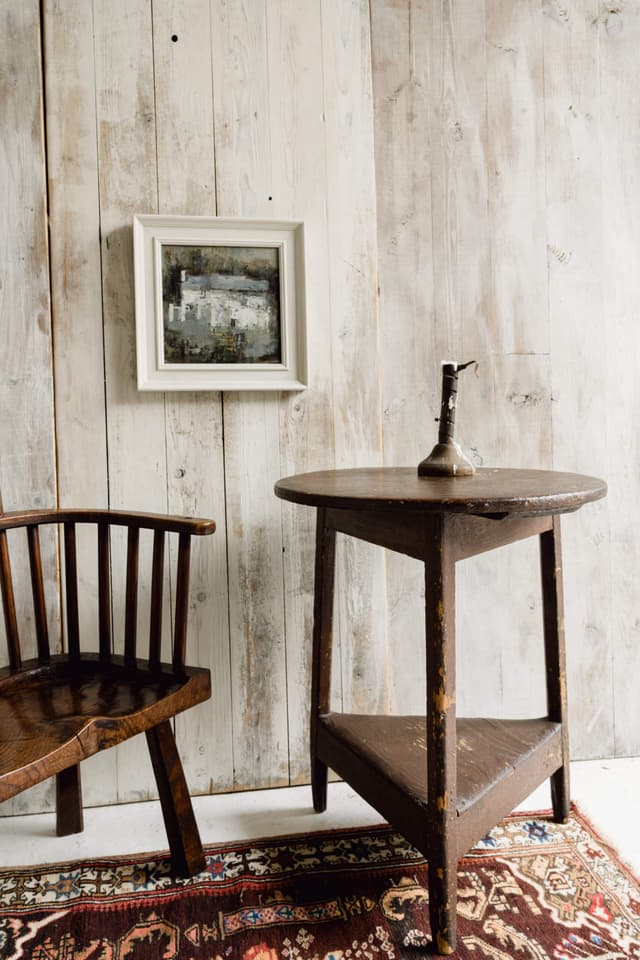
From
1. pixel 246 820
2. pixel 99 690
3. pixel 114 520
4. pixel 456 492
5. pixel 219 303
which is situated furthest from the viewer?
pixel 219 303

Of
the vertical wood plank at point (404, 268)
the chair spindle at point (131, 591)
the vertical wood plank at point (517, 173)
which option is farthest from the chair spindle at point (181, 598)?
the vertical wood plank at point (517, 173)

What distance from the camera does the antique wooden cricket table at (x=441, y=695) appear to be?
1.13 m

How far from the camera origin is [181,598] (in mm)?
1368

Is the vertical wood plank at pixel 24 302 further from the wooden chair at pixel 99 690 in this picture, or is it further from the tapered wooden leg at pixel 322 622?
the tapered wooden leg at pixel 322 622

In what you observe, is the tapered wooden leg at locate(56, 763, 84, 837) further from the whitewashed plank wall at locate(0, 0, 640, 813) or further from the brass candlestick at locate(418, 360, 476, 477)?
the brass candlestick at locate(418, 360, 476, 477)

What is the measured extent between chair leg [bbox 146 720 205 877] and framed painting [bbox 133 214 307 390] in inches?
34.0

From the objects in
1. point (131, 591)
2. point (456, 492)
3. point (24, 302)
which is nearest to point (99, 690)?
point (131, 591)

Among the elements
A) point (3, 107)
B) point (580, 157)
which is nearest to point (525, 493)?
point (580, 157)

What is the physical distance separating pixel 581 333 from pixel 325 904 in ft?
5.33

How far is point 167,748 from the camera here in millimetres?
1345

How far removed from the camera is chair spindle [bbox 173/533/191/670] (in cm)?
134

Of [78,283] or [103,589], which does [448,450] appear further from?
[78,283]

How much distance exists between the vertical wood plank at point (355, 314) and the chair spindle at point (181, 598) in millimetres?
555

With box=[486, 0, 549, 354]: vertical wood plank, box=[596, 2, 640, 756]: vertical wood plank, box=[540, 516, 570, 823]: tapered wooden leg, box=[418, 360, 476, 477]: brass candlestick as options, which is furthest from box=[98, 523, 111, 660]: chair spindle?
box=[596, 2, 640, 756]: vertical wood plank
